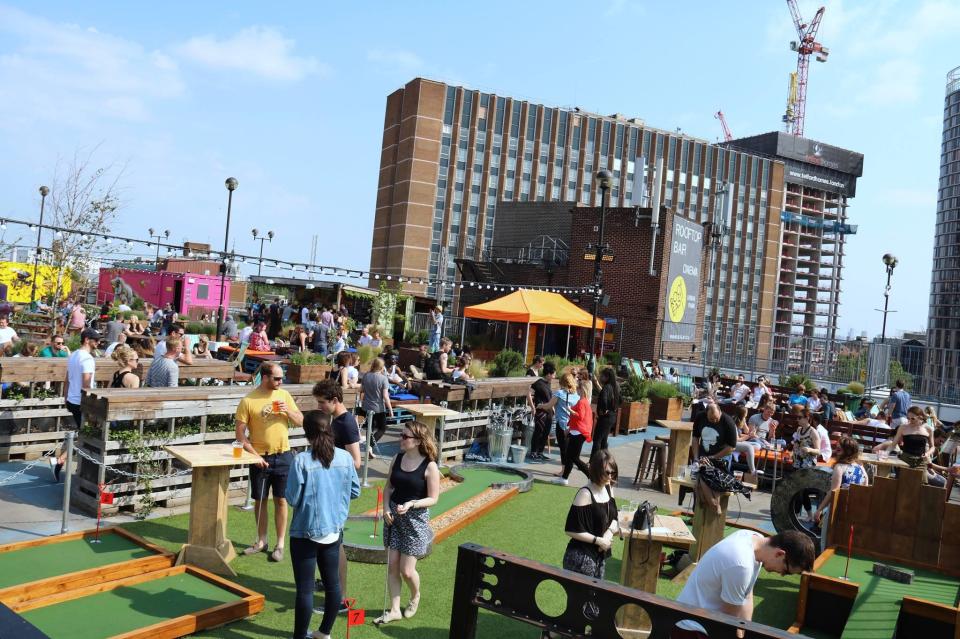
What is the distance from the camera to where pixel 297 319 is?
31.6m

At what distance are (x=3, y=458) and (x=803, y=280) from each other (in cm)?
13251

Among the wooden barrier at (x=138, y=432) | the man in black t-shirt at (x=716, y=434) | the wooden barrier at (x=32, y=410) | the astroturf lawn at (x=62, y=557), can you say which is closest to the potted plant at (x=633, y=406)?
the man in black t-shirt at (x=716, y=434)

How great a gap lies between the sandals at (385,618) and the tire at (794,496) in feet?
17.7

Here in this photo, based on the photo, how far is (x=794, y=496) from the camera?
9430 mm

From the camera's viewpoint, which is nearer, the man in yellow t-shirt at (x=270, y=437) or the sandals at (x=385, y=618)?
the sandals at (x=385, y=618)

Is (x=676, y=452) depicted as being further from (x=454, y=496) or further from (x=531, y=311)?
(x=531, y=311)

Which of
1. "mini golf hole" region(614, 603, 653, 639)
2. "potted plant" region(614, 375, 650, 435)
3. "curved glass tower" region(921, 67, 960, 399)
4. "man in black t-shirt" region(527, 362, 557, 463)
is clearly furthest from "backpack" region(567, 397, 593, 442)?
"curved glass tower" region(921, 67, 960, 399)

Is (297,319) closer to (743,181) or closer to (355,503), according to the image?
(355,503)

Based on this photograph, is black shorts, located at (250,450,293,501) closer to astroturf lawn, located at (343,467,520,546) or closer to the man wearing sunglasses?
astroturf lawn, located at (343,467,520,546)

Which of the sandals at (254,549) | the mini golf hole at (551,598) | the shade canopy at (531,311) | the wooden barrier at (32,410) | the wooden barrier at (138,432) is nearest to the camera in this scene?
the mini golf hole at (551,598)

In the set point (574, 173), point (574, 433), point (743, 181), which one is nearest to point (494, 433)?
point (574, 433)

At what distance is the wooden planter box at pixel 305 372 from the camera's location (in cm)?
1564

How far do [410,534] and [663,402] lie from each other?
15.1 metres

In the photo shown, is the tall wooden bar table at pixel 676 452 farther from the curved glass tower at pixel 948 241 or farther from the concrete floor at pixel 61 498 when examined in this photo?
the curved glass tower at pixel 948 241
